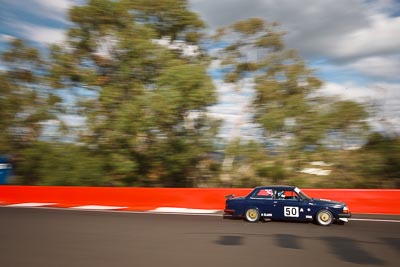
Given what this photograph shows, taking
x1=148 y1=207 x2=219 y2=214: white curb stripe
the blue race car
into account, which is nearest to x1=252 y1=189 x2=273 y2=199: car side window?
the blue race car

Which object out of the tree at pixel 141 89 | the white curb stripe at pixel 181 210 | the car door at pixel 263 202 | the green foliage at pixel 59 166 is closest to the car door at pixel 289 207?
the car door at pixel 263 202

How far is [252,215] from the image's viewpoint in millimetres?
10555

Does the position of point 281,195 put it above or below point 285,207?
above

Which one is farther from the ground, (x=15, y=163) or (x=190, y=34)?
(x=190, y=34)

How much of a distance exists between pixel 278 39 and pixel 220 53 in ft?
11.5

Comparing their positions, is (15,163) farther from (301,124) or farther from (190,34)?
(301,124)

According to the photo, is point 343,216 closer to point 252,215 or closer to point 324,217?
point 324,217

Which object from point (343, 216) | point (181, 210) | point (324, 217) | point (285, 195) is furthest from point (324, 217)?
point (181, 210)

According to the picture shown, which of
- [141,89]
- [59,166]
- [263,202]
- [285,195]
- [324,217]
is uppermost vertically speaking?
[141,89]

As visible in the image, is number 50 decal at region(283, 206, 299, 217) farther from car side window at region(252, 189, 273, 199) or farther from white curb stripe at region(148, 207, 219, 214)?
white curb stripe at region(148, 207, 219, 214)

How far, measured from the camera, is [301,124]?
17906 millimetres

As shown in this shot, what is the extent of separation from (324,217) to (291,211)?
0.89 meters

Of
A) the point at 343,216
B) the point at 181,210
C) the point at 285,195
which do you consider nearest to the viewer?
the point at 343,216

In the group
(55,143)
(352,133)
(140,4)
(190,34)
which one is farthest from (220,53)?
(55,143)
